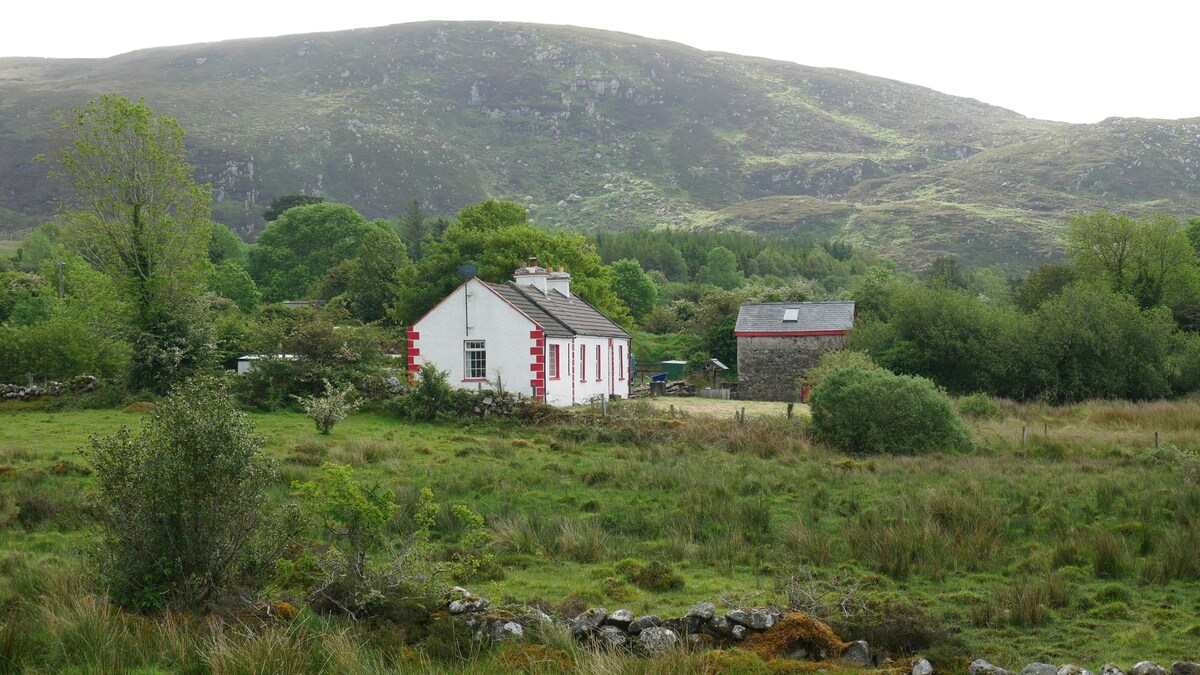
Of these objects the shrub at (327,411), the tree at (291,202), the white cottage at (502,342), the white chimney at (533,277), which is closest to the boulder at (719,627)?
the shrub at (327,411)

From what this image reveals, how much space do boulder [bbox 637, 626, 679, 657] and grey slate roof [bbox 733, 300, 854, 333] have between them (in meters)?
42.8

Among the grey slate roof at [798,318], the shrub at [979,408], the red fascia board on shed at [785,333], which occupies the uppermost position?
the grey slate roof at [798,318]

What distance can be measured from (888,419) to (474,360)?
Answer: 1579 cm

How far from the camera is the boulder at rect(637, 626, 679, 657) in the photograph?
947cm

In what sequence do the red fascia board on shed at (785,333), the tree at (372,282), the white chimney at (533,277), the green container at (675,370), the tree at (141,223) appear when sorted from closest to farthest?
1. the tree at (141,223)
2. the white chimney at (533,277)
3. the red fascia board on shed at (785,333)
4. the green container at (675,370)
5. the tree at (372,282)

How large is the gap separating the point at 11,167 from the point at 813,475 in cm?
21959

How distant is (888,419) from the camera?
25750 millimetres

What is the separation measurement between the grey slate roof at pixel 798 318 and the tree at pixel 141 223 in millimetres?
28397

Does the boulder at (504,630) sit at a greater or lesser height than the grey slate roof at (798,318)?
lesser

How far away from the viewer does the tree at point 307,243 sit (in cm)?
9906

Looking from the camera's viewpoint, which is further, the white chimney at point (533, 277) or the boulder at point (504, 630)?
the white chimney at point (533, 277)

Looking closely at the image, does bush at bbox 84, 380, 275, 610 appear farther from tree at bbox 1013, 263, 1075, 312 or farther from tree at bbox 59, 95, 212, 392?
tree at bbox 1013, 263, 1075, 312

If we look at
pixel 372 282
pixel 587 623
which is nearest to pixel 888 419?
pixel 587 623

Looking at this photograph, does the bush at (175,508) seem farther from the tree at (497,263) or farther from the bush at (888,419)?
the tree at (497,263)
